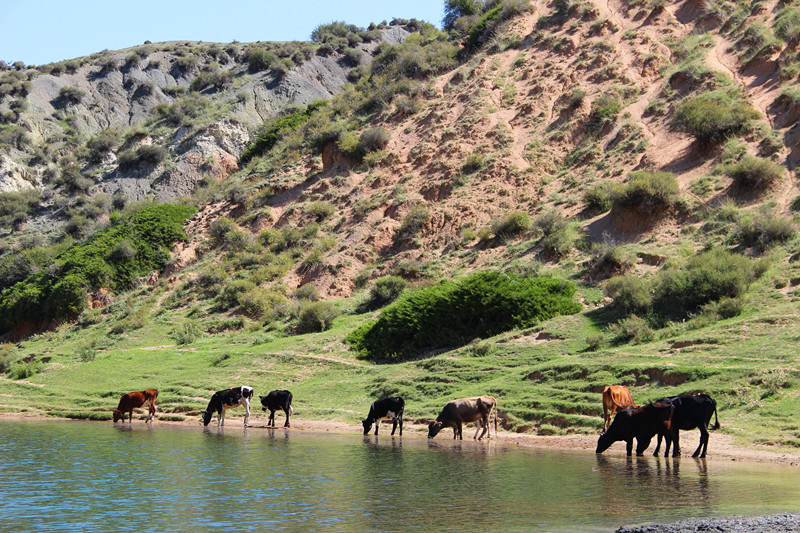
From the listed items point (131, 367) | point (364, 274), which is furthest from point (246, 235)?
point (131, 367)

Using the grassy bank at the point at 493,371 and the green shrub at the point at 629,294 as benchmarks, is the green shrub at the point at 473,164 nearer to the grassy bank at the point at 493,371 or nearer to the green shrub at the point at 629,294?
the grassy bank at the point at 493,371

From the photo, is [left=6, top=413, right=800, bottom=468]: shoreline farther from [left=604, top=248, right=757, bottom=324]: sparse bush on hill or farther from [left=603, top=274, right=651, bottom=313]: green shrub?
[left=603, top=274, right=651, bottom=313]: green shrub

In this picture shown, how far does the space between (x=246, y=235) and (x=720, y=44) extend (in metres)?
35.9

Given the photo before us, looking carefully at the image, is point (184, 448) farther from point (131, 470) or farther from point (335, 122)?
point (335, 122)

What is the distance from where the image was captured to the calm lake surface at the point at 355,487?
10000 mm

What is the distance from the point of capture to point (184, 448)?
705 inches

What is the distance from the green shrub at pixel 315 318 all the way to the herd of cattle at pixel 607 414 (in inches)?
475

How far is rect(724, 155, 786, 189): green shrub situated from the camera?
34.8m

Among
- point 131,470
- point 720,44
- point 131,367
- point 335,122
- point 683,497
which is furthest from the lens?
point 335,122

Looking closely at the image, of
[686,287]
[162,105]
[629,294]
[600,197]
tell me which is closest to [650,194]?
[600,197]

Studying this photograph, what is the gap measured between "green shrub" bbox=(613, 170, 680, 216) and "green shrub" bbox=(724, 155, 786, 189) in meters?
2.94

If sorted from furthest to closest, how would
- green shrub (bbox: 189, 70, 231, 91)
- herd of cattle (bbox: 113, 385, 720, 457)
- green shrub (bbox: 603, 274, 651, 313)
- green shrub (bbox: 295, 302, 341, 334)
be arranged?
green shrub (bbox: 189, 70, 231, 91) → green shrub (bbox: 295, 302, 341, 334) → green shrub (bbox: 603, 274, 651, 313) → herd of cattle (bbox: 113, 385, 720, 457)

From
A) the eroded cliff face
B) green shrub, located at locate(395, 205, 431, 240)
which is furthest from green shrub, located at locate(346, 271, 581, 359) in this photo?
the eroded cliff face

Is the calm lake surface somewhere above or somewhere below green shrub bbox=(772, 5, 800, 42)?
below
